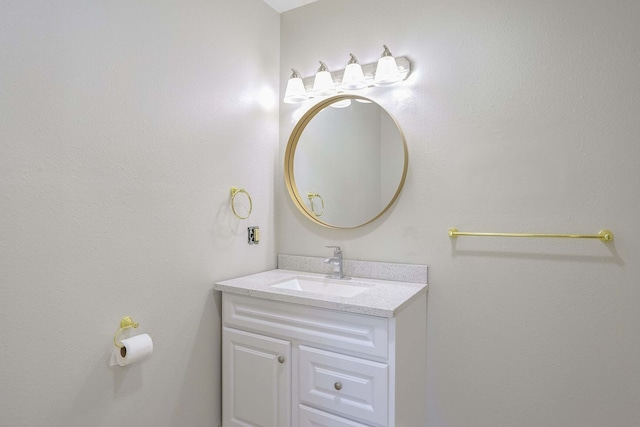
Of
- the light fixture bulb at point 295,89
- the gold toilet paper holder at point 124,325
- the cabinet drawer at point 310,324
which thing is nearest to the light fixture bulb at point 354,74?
the light fixture bulb at point 295,89

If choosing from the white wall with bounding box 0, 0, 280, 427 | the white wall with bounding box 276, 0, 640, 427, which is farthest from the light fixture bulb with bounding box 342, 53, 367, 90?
the white wall with bounding box 0, 0, 280, 427

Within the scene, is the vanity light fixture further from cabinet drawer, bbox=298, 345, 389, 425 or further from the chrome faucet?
cabinet drawer, bbox=298, 345, 389, 425

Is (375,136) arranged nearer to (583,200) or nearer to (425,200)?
(425,200)

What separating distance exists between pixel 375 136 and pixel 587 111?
0.91 meters

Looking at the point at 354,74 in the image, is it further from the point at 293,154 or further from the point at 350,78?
the point at 293,154

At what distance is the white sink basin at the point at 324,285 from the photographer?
184 cm

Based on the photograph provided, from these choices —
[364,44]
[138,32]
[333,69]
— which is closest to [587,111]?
[364,44]

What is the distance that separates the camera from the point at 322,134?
212cm

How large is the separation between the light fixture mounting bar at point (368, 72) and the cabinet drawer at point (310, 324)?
3.92 feet

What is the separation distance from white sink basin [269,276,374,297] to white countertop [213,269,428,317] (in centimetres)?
3

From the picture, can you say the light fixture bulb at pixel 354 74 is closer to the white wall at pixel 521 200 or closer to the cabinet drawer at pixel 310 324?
the white wall at pixel 521 200

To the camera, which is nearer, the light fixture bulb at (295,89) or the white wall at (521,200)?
the white wall at (521,200)

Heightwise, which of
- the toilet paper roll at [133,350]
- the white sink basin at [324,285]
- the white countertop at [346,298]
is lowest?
the toilet paper roll at [133,350]

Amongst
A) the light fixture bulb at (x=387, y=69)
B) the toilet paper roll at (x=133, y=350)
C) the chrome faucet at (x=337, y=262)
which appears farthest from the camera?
the chrome faucet at (x=337, y=262)
